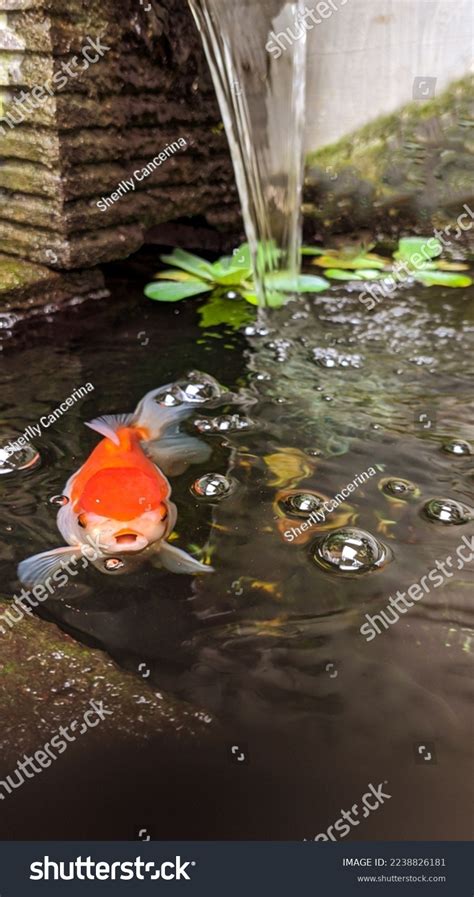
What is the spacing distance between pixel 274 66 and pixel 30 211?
1.33 metres

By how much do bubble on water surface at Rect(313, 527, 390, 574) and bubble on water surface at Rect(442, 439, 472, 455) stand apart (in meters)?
0.47

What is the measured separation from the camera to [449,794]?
1095 millimetres

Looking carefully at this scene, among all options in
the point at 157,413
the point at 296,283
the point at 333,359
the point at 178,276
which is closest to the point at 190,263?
the point at 178,276

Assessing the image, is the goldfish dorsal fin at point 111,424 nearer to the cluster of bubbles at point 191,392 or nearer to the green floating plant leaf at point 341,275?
the cluster of bubbles at point 191,392

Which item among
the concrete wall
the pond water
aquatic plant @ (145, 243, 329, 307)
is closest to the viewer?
the pond water

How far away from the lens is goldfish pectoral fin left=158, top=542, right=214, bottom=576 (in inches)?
60.7

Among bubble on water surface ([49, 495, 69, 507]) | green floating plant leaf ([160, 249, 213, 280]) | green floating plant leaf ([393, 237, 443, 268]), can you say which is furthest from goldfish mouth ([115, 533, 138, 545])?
green floating plant leaf ([393, 237, 443, 268])

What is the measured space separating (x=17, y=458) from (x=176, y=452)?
0.42 metres

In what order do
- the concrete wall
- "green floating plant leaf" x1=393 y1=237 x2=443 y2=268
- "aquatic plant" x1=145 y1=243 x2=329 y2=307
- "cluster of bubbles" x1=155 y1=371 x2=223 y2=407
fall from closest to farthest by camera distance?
1. "cluster of bubbles" x1=155 y1=371 x2=223 y2=407
2. "aquatic plant" x1=145 y1=243 x2=329 y2=307
3. the concrete wall
4. "green floating plant leaf" x1=393 y1=237 x2=443 y2=268

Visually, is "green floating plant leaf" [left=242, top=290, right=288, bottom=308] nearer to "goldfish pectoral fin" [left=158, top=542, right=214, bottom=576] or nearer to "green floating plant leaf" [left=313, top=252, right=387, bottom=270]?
"green floating plant leaf" [left=313, top=252, right=387, bottom=270]

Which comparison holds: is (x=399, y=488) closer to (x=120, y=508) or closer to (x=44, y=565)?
(x=120, y=508)

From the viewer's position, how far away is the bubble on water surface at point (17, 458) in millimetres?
1926

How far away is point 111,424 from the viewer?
77.4 inches

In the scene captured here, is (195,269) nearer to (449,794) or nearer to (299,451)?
(299,451)
